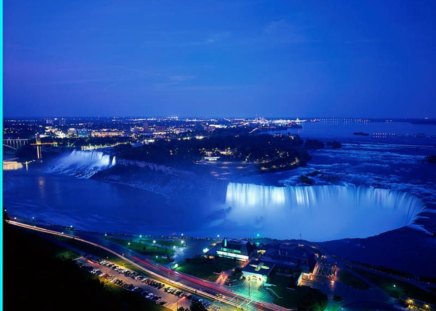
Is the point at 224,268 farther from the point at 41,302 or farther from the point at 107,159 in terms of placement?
the point at 107,159

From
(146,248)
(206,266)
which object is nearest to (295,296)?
(206,266)

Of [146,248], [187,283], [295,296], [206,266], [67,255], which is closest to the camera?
[295,296]

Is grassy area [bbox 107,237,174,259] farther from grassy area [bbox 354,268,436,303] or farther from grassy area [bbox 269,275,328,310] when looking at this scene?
grassy area [bbox 354,268,436,303]

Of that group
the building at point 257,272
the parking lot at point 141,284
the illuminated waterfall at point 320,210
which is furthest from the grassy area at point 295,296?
the illuminated waterfall at point 320,210

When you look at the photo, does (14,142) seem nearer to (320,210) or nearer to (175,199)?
(175,199)

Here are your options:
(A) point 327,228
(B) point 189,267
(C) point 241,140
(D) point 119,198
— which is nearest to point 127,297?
(B) point 189,267

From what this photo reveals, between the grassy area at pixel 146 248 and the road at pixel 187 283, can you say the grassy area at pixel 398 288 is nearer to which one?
the road at pixel 187 283
